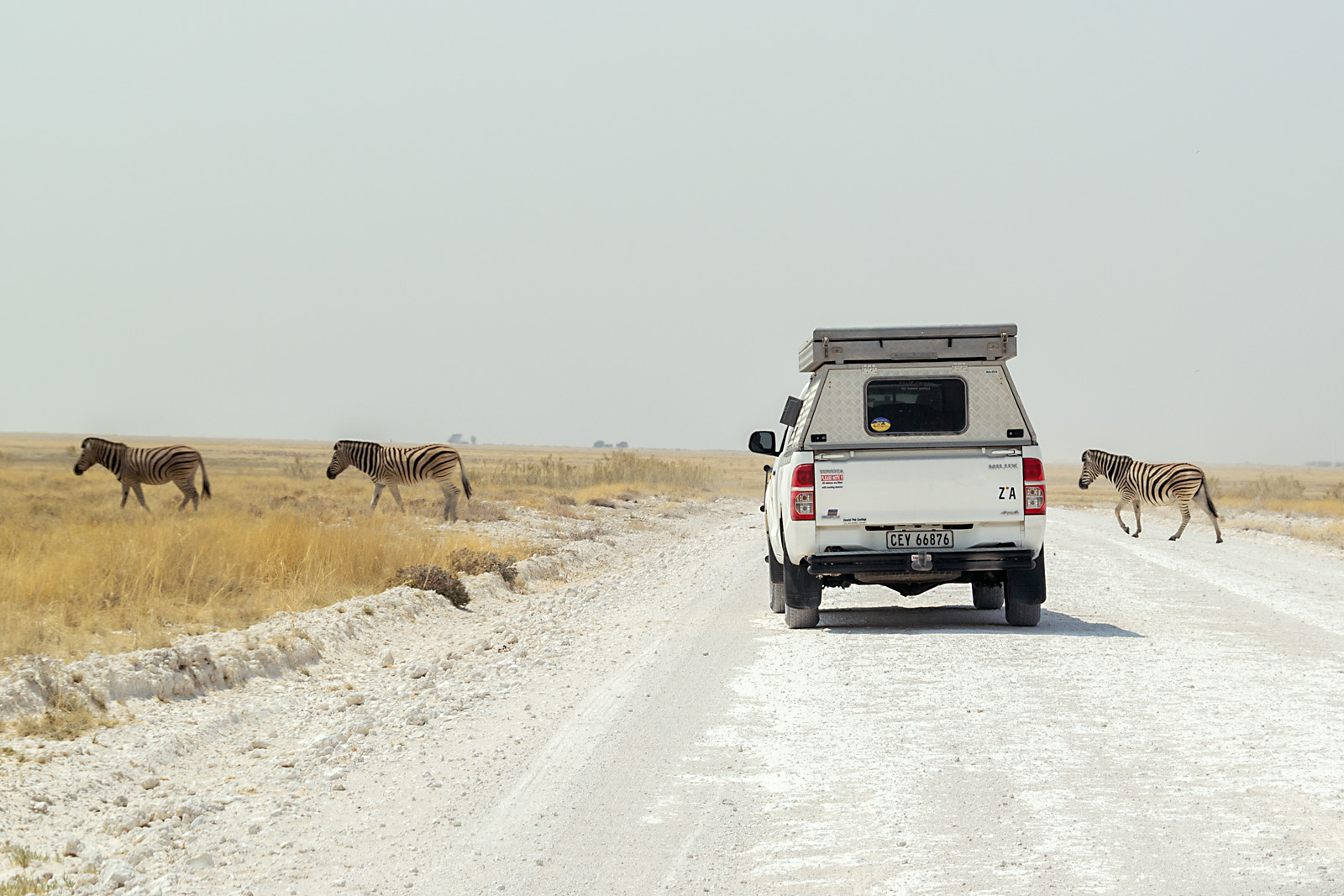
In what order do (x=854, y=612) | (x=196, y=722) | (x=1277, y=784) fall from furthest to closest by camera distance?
(x=854, y=612) → (x=196, y=722) → (x=1277, y=784)

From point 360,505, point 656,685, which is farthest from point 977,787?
point 360,505

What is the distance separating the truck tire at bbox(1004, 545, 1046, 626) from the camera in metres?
12.0

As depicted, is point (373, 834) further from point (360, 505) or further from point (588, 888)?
point (360, 505)

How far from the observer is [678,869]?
4980 millimetres

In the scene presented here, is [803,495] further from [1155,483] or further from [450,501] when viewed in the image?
[1155,483]

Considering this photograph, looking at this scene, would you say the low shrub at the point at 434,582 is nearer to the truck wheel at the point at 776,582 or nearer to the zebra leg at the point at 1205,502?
the truck wheel at the point at 776,582

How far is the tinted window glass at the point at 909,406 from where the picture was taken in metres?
12.1

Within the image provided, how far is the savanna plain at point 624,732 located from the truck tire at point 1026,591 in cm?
27

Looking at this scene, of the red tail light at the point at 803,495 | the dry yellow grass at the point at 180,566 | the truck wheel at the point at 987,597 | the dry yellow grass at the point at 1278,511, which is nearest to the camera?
the dry yellow grass at the point at 180,566

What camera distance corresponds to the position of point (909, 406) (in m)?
12.2

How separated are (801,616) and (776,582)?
1629mm

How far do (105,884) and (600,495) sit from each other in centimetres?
3653

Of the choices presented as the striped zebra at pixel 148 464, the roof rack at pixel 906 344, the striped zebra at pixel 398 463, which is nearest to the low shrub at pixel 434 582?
the roof rack at pixel 906 344

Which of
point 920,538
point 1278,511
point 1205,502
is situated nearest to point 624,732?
point 920,538
